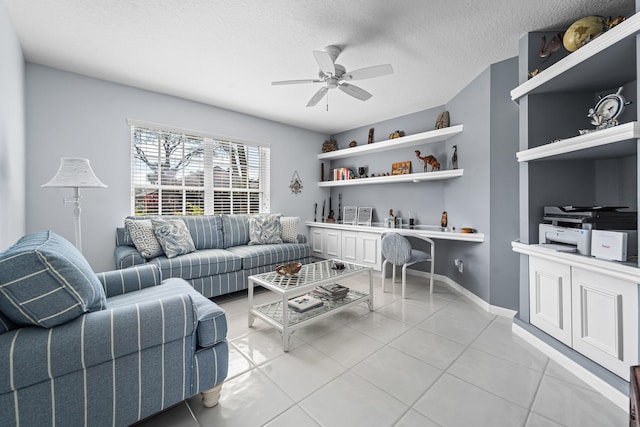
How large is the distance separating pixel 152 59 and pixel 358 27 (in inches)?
85.5

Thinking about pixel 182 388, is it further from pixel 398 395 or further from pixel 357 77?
pixel 357 77

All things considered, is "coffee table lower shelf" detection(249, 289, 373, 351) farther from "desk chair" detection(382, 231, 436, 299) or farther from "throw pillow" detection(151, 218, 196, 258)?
"throw pillow" detection(151, 218, 196, 258)

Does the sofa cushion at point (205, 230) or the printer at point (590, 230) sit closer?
the printer at point (590, 230)

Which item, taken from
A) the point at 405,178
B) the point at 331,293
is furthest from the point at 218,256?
the point at 405,178

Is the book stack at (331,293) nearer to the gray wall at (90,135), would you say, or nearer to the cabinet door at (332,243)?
the cabinet door at (332,243)

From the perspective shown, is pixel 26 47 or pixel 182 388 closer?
pixel 182 388

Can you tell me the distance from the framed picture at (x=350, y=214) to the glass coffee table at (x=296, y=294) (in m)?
2.30

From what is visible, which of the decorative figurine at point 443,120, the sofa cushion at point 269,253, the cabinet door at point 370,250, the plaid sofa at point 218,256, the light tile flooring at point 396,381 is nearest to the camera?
the light tile flooring at point 396,381

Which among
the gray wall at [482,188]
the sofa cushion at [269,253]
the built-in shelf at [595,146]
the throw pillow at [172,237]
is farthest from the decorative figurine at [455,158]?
the throw pillow at [172,237]

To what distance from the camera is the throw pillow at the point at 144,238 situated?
2920 mm

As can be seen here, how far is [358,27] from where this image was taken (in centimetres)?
223

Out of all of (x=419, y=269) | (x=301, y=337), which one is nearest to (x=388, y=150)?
(x=419, y=269)

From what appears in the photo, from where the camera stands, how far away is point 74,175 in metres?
2.39

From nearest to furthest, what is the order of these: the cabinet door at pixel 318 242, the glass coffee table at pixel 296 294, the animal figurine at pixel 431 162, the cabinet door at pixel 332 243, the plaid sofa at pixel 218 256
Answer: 1. the glass coffee table at pixel 296 294
2. the plaid sofa at pixel 218 256
3. the animal figurine at pixel 431 162
4. the cabinet door at pixel 332 243
5. the cabinet door at pixel 318 242
